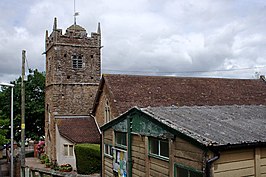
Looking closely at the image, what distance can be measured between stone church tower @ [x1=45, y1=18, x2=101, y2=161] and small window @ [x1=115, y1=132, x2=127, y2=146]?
58.7ft

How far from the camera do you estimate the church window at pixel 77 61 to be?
29.4m

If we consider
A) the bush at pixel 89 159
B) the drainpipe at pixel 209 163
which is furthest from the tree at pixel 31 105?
the drainpipe at pixel 209 163

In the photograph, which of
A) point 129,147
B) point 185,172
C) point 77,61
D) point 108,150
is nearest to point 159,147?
point 185,172

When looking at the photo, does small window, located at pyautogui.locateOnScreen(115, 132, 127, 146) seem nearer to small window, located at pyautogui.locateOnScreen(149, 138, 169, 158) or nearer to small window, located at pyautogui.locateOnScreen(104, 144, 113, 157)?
small window, located at pyautogui.locateOnScreen(104, 144, 113, 157)

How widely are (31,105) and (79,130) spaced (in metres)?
13.8

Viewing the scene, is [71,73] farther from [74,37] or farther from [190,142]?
[190,142]

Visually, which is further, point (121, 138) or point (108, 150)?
point (108, 150)

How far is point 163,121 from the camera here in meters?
8.41

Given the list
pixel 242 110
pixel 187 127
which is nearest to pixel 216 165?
pixel 187 127

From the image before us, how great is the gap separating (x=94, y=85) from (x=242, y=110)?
20.5 meters

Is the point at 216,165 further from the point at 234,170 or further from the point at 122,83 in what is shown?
the point at 122,83

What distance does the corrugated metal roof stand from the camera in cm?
712

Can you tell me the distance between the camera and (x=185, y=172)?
7684 mm

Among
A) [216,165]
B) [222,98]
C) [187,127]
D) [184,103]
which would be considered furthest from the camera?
[222,98]
